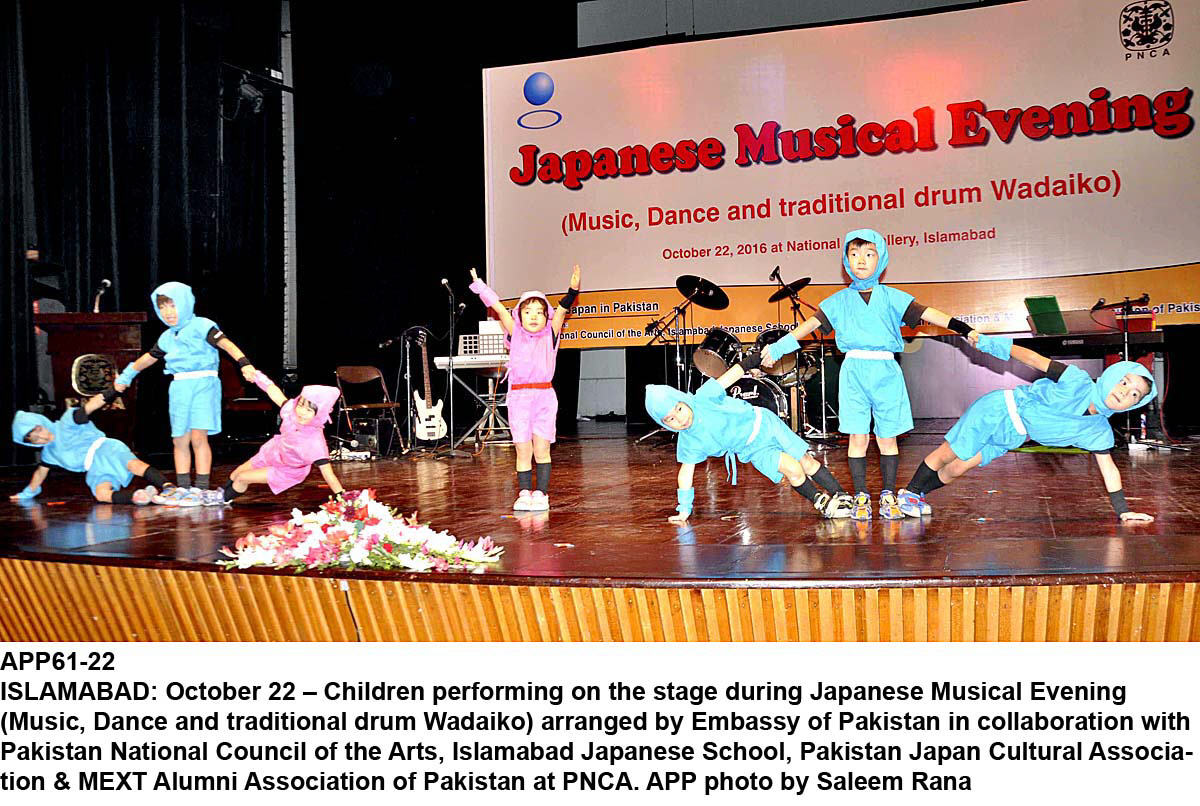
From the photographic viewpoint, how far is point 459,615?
Result: 278cm

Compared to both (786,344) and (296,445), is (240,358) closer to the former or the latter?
(296,445)

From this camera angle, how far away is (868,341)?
387cm

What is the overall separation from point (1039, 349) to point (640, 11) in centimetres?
608

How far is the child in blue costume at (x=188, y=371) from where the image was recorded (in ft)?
15.5

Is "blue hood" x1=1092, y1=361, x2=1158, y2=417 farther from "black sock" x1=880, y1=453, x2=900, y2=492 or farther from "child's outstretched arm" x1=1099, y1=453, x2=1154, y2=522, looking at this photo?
"black sock" x1=880, y1=453, x2=900, y2=492

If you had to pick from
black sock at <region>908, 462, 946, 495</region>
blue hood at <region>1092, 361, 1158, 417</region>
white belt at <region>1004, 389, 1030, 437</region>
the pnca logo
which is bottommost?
black sock at <region>908, 462, 946, 495</region>

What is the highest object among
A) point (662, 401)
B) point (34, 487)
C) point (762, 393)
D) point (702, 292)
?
point (702, 292)

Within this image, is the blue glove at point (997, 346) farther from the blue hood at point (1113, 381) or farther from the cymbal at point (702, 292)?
the cymbal at point (702, 292)

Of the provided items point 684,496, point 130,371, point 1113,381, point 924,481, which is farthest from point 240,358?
point 1113,381

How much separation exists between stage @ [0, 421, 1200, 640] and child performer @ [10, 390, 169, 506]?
0.41m

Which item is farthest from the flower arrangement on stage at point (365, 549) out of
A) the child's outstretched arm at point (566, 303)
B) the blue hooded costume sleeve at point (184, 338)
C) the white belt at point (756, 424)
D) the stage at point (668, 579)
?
the blue hooded costume sleeve at point (184, 338)

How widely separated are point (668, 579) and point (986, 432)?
167 centimetres

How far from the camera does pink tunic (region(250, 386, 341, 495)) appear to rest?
4.50 metres

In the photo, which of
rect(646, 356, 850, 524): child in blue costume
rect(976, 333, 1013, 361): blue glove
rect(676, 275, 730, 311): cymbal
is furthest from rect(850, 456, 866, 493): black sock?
rect(676, 275, 730, 311): cymbal
